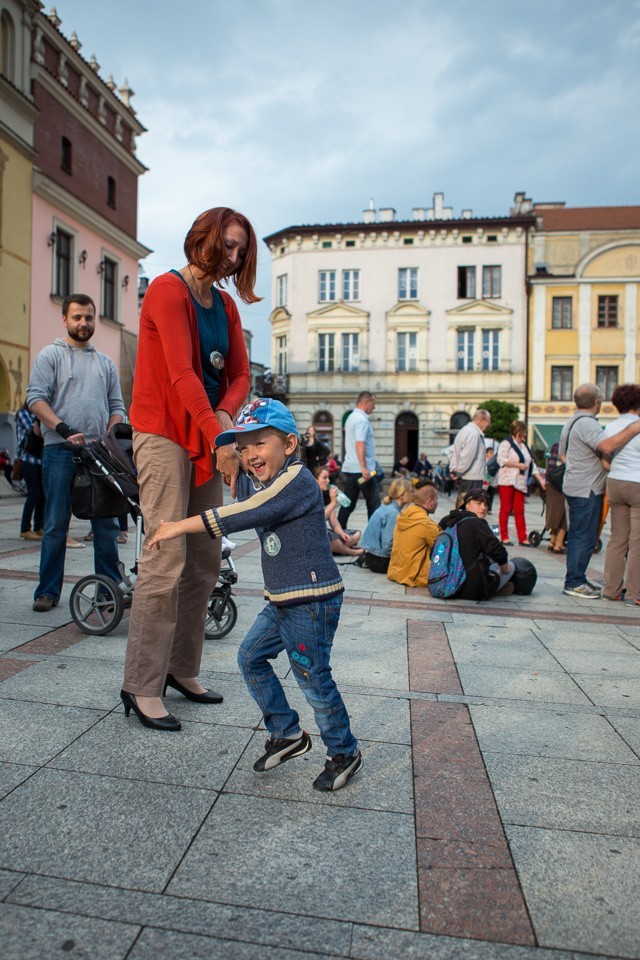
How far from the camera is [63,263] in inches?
875

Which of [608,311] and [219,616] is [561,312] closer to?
[608,311]

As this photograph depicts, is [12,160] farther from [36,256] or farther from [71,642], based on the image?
[71,642]

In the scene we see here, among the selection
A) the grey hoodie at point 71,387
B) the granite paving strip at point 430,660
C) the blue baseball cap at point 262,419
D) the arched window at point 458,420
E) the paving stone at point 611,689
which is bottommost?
the paving stone at point 611,689

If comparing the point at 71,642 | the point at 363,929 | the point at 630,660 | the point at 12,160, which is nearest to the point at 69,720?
the point at 71,642

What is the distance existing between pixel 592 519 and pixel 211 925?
18.4 ft

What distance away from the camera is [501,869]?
2150 millimetres

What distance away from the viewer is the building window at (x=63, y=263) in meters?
21.8

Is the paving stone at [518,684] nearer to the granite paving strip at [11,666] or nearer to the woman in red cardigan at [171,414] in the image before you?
the woman in red cardigan at [171,414]

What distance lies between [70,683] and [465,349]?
1621 inches

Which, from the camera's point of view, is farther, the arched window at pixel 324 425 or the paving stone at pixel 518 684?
the arched window at pixel 324 425

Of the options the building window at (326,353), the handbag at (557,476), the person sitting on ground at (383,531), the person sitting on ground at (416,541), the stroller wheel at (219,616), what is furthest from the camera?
the building window at (326,353)

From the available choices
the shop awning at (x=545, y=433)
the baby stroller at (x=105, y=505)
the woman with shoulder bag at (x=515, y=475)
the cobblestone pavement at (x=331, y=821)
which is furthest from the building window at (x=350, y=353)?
the cobblestone pavement at (x=331, y=821)

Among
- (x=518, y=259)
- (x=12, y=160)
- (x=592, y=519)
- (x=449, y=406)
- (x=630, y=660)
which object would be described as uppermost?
(x=518, y=259)

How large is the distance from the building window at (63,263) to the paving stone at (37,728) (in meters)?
20.3
